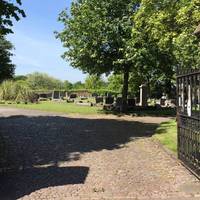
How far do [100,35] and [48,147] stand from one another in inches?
678

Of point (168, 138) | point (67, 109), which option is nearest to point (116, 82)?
point (67, 109)

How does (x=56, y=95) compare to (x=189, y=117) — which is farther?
(x=56, y=95)

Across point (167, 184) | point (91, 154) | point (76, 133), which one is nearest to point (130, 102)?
point (76, 133)

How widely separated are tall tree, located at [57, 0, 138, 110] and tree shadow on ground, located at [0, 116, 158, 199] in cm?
966

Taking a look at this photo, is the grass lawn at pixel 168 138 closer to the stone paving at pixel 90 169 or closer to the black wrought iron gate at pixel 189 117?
the stone paving at pixel 90 169

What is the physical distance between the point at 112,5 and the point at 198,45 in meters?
11.5

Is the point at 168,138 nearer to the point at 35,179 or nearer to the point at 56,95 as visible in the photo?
the point at 35,179

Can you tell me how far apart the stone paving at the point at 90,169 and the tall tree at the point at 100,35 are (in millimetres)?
13817

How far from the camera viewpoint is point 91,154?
12461 mm

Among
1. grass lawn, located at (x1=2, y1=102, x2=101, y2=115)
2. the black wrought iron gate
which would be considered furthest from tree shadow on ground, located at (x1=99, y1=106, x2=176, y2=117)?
the black wrought iron gate

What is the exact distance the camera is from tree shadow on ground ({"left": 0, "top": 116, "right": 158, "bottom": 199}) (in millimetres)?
9180

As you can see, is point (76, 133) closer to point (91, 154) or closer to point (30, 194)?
point (91, 154)

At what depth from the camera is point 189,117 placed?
10414mm

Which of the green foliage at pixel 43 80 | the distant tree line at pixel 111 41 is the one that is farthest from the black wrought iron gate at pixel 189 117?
the green foliage at pixel 43 80
